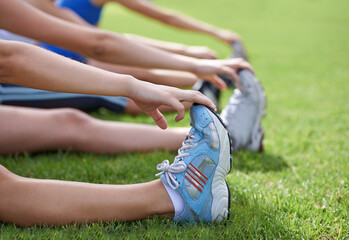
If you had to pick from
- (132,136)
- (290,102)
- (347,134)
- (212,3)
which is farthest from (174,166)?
(212,3)

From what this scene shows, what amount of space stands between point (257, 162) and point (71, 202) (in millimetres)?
1148

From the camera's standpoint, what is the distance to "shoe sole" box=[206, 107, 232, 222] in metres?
1.54

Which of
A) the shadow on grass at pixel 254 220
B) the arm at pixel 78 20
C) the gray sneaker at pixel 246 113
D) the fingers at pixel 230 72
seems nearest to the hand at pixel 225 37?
the arm at pixel 78 20

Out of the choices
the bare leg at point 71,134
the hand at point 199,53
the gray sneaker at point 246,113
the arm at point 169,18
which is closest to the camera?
the bare leg at point 71,134

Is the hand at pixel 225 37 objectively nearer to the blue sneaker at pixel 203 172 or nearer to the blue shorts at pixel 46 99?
the blue shorts at pixel 46 99

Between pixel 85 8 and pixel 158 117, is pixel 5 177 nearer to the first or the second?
pixel 158 117

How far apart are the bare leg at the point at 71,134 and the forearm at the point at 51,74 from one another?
0.75 meters

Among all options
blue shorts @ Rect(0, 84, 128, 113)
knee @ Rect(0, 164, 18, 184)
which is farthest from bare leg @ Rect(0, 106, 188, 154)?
knee @ Rect(0, 164, 18, 184)

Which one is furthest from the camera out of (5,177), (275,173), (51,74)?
(275,173)

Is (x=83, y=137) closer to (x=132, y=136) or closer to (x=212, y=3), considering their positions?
(x=132, y=136)

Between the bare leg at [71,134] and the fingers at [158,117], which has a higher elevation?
the fingers at [158,117]

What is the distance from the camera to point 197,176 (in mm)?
1531

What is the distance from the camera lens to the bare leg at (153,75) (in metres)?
3.17

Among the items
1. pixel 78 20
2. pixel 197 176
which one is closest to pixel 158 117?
pixel 197 176
